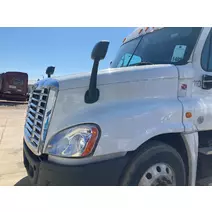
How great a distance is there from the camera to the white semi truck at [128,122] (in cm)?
228

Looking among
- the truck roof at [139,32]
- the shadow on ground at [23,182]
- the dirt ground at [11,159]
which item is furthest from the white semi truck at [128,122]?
the dirt ground at [11,159]

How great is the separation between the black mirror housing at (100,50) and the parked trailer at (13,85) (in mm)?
20051

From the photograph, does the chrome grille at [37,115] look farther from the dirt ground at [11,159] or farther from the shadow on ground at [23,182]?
the dirt ground at [11,159]

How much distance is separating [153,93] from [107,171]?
98 cm

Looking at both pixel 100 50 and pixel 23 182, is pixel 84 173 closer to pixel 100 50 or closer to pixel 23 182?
Result: pixel 100 50

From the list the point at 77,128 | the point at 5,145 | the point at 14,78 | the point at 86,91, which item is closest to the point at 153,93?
the point at 86,91

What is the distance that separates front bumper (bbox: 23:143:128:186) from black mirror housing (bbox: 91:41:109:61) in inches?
40.1

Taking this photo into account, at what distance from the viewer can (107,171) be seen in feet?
7.44

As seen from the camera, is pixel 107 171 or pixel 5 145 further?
pixel 5 145

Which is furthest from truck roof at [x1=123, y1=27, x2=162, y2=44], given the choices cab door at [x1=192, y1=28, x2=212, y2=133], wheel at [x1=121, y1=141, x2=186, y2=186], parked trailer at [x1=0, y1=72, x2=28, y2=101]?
parked trailer at [x1=0, y1=72, x2=28, y2=101]

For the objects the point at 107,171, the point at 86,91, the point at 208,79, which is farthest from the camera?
the point at 208,79

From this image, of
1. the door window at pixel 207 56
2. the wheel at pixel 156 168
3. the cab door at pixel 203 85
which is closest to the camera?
the wheel at pixel 156 168

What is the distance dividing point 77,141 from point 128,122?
1.73ft
